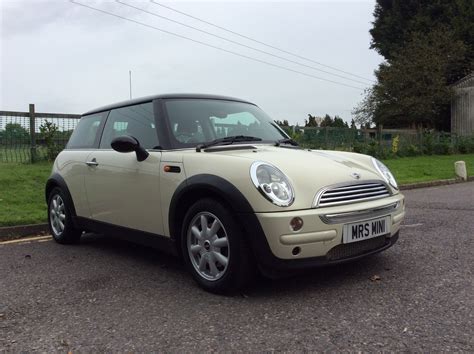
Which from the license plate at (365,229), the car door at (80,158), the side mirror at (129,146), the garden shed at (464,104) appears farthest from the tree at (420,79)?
the side mirror at (129,146)

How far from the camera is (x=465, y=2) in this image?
3766cm

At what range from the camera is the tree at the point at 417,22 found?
1473 inches

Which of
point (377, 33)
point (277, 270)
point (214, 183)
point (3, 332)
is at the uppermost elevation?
point (377, 33)

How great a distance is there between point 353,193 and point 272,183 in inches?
26.5

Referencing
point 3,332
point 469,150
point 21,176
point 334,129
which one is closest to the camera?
point 3,332

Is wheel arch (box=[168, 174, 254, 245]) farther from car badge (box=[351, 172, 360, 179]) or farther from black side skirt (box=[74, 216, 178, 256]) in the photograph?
car badge (box=[351, 172, 360, 179])

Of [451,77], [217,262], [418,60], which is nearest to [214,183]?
[217,262]

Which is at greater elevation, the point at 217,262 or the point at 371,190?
the point at 371,190

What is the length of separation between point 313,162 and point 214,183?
811 millimetres

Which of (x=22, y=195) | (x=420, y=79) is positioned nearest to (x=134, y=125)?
(x=22, y=195)

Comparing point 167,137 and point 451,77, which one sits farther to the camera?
point 451,77

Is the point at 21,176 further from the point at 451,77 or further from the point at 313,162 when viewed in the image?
the point at 451,77

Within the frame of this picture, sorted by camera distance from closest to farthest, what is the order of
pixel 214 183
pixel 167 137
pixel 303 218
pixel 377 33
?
pixel 303 218
pixel 214 183
pixel 167 137
pixel 377 33

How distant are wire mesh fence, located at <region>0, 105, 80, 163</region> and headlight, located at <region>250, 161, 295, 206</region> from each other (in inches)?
344
